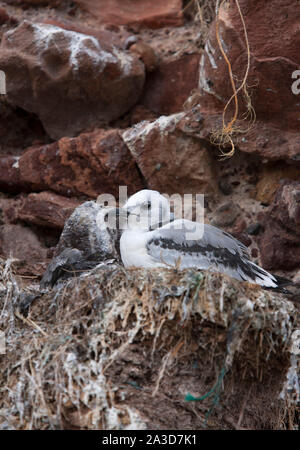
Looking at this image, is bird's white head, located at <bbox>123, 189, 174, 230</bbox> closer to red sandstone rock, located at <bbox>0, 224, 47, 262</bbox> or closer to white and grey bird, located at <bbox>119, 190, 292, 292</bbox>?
white and grey bird, located at <bbox>119, 190, 292, 292</bbox>

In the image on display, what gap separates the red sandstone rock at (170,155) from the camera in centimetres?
396

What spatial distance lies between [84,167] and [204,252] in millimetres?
1187

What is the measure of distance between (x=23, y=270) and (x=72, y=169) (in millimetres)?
734

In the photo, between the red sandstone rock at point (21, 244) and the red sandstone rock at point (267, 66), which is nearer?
the red sandstone rock at point (267, 66)

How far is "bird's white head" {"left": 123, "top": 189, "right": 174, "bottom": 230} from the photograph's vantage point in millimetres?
3459

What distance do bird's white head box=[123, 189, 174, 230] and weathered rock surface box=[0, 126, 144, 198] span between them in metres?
0.57

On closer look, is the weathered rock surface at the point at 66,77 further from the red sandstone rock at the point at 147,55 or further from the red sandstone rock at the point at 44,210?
the red sandstone rock at the point at 44,210

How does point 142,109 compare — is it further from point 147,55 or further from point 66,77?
point 66,77

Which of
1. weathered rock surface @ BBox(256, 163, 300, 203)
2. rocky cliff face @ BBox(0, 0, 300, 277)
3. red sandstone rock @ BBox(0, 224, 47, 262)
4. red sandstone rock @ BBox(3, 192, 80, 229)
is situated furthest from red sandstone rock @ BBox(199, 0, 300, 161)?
red sandstone rock @ BBox(0, 224, 47, 262)

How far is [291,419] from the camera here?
272 centimetres

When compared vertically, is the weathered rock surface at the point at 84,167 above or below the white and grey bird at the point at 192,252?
above

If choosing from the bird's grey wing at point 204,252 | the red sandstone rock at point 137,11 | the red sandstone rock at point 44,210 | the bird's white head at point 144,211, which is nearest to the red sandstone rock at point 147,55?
the red sandstone rock at point 137,11

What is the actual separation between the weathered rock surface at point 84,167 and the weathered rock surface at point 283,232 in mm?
893
